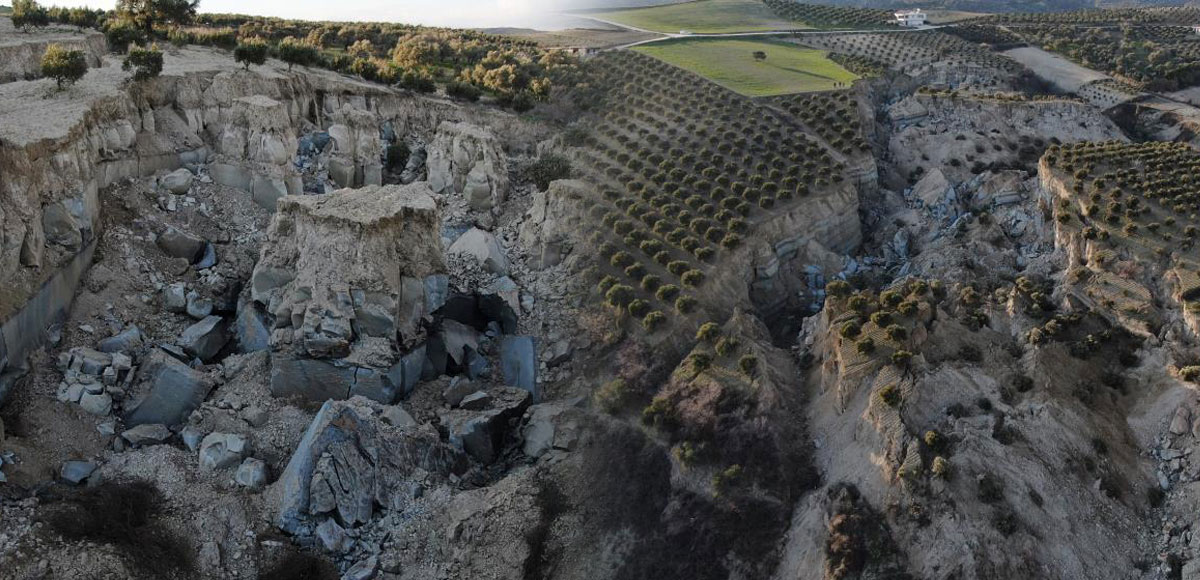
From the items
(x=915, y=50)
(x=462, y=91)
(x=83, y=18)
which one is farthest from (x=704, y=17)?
(x=83, y=18)

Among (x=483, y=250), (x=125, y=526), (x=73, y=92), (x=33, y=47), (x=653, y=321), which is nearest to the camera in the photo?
(x=125, y=526)

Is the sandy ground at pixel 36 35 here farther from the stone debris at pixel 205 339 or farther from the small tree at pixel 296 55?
the stone debris at pixel 205 339

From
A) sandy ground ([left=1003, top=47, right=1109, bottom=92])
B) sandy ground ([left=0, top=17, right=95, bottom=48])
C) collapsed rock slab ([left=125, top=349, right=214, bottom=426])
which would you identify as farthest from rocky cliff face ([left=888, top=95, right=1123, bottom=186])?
sandy ground ([left=0, top=17, right=95, bottom=48])

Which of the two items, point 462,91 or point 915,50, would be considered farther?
point 915,50

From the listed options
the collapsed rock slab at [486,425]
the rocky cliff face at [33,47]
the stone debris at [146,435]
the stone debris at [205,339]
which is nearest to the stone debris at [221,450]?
the stone debris at [146,435]

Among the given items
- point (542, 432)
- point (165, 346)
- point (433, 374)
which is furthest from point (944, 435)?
point (165, 346)

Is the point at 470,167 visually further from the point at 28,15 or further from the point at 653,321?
the point at 28,15

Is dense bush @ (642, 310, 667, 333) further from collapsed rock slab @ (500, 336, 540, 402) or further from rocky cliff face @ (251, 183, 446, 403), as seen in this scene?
rocky cliff face @ (251, 183, 446, 403)

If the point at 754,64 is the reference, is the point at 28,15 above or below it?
above
